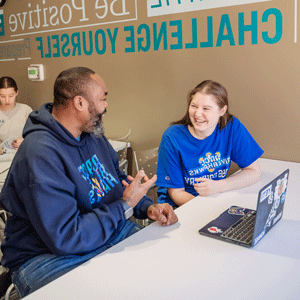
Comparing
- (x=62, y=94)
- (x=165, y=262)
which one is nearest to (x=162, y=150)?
(x=62, y=94)

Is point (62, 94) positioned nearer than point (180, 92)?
Yes

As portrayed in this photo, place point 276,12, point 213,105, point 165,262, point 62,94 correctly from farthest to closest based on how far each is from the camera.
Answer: point 276,12 < point 213,105 < point 62,94 < point 165,262

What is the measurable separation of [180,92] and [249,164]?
1028 millimetres

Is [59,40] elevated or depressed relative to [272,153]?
elevated

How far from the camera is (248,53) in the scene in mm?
2467

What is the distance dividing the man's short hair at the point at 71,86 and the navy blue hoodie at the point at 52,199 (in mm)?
86

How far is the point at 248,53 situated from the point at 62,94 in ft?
4.91

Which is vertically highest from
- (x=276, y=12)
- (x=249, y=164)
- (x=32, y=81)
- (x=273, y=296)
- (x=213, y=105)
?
(x=276, y=12)

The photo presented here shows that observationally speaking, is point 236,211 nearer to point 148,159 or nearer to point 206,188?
point 206,188

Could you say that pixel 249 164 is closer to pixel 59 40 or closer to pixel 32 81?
pixel 59 40

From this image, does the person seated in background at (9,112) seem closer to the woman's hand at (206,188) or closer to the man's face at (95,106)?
the man's face at (95,106)

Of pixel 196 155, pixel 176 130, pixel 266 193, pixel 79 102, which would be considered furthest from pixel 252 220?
pixel 79 102

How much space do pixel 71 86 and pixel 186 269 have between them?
34.0 inches

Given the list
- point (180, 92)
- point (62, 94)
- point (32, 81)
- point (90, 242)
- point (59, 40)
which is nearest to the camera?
point (90, 242)
